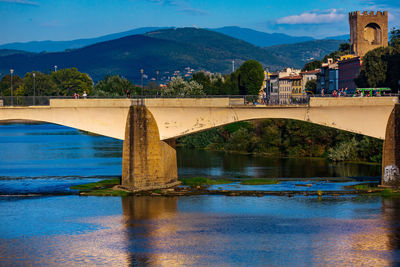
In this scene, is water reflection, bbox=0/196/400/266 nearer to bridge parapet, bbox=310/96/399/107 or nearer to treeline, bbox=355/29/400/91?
bridge parapet, bbox=310/96/399/107

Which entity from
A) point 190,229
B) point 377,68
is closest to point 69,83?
point 377,68

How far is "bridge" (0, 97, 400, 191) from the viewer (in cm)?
4912

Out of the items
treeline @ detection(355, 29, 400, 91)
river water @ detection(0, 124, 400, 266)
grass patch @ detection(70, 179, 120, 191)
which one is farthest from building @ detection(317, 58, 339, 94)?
grass patch @ detection(70, 179, 120, 191)

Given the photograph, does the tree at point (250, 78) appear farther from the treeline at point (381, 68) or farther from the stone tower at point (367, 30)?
the treeline at point (381, 68)

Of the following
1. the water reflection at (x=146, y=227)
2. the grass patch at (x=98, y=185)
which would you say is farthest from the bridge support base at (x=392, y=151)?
the grass patch at (x=98, y=185)

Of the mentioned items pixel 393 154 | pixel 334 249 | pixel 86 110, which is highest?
pixel 86 110

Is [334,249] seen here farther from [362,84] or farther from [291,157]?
[362,84]

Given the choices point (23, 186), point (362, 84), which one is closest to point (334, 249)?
point (23, 186)

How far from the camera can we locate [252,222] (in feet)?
134

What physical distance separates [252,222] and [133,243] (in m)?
7.43

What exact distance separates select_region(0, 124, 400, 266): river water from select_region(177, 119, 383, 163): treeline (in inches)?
517

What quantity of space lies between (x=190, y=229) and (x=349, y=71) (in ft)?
281

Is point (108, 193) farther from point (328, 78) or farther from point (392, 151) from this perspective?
point (328, 78)

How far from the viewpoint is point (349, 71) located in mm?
120438
